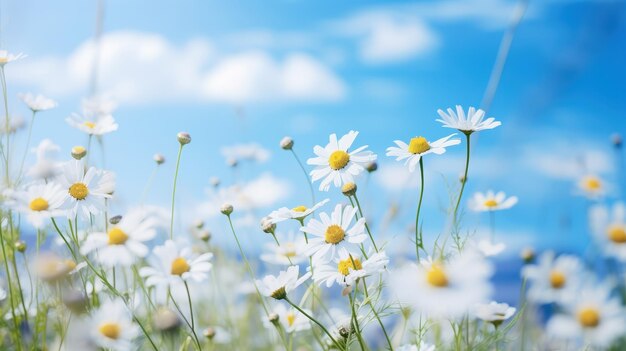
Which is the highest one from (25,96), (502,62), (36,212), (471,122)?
(502,62)

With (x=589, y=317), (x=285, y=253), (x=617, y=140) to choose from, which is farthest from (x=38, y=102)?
(x=617, y=140)

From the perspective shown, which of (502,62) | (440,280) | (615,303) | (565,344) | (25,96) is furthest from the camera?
(502,62)

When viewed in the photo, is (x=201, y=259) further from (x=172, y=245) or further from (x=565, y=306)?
(x=565, y=306)

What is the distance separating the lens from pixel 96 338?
0.92 m

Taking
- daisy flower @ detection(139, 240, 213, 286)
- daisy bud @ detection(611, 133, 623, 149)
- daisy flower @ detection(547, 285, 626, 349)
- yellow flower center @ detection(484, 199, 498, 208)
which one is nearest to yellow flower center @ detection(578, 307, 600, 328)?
daisy flower @ detection(547, 285, 626, 349)

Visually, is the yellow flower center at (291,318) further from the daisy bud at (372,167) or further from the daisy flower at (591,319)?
the daisy flower at (591,319)

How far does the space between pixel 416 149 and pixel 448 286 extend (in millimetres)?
431

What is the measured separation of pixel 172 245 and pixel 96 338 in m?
0.19

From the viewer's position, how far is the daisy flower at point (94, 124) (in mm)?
1450

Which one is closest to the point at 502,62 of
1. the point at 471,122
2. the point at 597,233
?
the point at 597,233

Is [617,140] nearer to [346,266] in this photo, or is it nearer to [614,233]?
[614,233]

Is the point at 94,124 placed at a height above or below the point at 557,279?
above

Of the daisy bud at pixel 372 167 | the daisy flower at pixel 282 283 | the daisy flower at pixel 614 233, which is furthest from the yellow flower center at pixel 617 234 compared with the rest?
the daisy flower at pixel 282 283

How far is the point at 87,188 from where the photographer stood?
1.22 m
